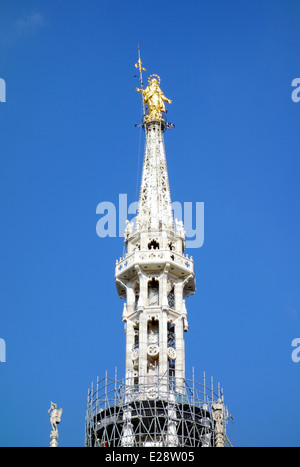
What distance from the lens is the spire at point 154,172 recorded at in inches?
4240

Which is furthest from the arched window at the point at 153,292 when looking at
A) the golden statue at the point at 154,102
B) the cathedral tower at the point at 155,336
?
the golden statue at the point at 154,102

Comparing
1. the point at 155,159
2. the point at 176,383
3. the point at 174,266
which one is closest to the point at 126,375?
the point at 176,383

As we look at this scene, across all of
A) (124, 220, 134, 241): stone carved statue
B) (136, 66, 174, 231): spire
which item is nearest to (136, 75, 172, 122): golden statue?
(136, 66, 174, 231): spire

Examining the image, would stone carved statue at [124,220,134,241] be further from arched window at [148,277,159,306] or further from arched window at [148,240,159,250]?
arched window at [148,277,159,306]

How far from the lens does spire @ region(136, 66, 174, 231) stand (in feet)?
353

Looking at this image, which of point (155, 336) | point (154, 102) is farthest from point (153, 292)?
point (154, 102)

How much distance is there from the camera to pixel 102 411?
9162 centimetres

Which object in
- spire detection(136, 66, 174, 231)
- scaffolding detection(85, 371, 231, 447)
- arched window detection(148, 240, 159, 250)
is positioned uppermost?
spire detection(136, 66, 174, 231)

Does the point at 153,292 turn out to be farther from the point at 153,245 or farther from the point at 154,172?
the point at 154,172

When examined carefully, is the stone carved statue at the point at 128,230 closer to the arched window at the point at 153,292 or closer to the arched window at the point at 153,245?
the arched window at the point at 153,245
